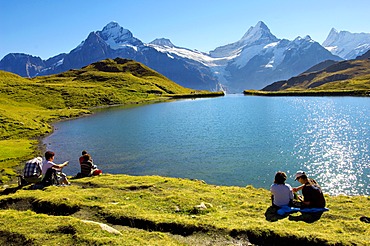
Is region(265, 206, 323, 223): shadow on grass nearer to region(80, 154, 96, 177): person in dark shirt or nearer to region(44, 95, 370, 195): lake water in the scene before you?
region(80, 154, 96, 177): person in dark shirt

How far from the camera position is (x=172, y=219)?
18.8 m

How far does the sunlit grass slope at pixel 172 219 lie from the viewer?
16.2 metres

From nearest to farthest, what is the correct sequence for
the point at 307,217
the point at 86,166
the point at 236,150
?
the point at 307,217, the point at 86,166, the point at 236,150

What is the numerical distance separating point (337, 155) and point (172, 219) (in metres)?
45.9

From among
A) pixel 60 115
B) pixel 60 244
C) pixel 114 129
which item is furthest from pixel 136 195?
pixel 60 115

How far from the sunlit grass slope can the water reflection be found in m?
17.0

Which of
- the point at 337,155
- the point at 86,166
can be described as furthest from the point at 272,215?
the point at 337,155

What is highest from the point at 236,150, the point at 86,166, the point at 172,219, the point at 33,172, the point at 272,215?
the point at 33,172

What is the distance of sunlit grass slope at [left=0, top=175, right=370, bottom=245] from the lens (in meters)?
16.2

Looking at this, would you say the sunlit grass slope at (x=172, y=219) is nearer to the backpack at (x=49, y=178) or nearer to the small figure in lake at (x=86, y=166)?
the backpack at (x=49, y=178)

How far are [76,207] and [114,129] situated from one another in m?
78.9

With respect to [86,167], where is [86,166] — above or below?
above

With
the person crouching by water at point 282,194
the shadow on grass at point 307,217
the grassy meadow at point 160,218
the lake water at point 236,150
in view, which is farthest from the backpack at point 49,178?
the lake water at point 236,150

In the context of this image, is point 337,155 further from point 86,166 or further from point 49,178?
point 49,178
